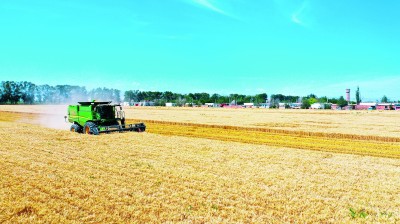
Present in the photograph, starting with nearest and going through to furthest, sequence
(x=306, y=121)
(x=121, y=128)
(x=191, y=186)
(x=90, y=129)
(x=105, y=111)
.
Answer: (x=191, y=186)
(x=90, y=129)
(x=121, y=128)
(x=105, y=111)
(x=306, y=121)

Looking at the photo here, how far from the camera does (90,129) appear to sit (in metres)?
22.6

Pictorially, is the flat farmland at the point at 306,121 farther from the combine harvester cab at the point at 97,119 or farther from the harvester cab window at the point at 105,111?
the harvester cab window at the point at 105,111

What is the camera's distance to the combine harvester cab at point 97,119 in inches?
896

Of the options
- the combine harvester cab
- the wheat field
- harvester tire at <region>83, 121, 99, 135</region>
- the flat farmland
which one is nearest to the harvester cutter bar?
the combine harvester cab

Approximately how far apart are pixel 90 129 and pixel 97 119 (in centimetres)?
99

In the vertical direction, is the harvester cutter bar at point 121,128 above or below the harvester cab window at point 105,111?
below

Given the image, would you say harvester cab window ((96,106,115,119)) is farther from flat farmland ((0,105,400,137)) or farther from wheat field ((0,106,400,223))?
flat farmland ((0,105,400,137))

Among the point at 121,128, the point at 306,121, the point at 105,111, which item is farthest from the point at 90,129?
the point at 306,121

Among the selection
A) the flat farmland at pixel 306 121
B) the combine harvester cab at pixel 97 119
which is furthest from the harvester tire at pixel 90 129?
the flat farmland at pixel 306 121

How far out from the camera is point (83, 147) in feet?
55.9

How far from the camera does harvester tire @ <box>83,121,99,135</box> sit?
22.3m

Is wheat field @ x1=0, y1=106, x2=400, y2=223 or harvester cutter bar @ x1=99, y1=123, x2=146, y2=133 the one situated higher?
harvester cutter bar @ x1=99, y1=123, x2=146, y2=133

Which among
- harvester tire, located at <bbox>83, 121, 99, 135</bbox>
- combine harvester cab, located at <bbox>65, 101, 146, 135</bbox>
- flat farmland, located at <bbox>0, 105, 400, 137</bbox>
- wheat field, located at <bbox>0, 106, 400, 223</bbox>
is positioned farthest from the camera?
flat farmland, located at <bbox>0, 105, 400, 137</bbox>

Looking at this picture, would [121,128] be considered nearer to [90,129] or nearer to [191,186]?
[90,129]
